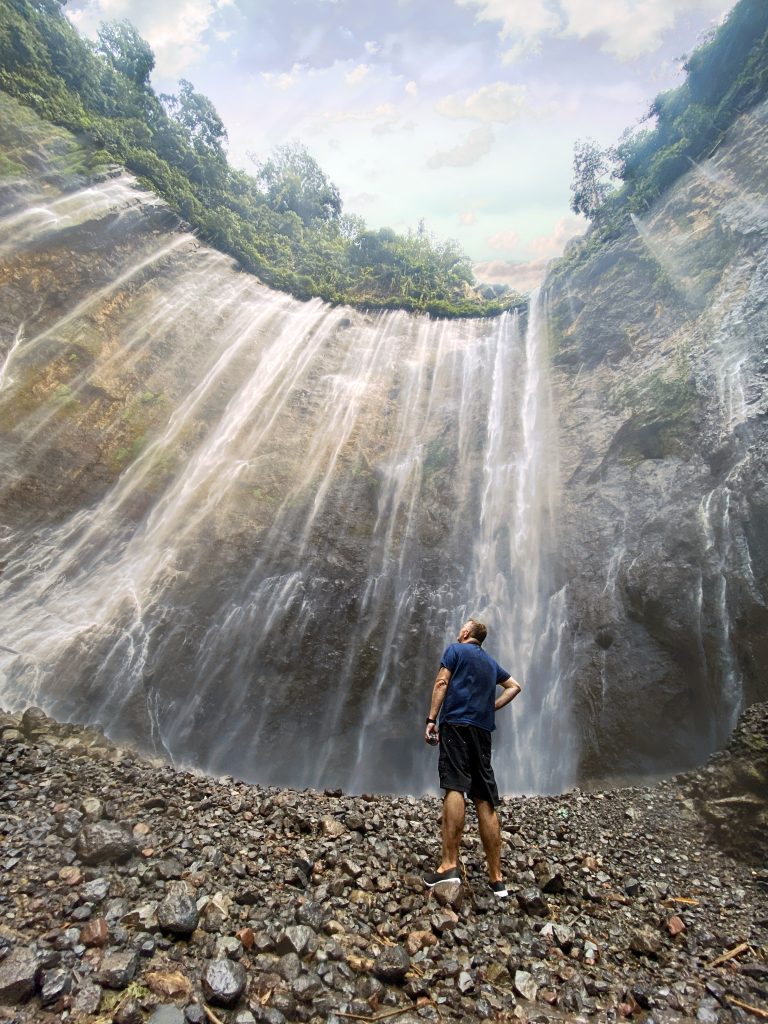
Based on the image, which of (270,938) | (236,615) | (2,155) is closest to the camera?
(270,938)

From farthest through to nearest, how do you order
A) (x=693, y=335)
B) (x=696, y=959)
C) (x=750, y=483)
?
(x=693, y=335), (x=750, y=483), (x=696, y=959)

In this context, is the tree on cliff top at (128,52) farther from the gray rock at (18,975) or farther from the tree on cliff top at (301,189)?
the gray rock at (18,975)

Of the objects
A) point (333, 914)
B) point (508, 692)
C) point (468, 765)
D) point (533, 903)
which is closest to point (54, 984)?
point (333, 914)

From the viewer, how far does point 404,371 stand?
19797 mm

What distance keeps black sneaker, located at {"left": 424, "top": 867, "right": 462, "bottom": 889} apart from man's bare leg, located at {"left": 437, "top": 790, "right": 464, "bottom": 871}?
0.09 ft

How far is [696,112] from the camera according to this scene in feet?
63.3

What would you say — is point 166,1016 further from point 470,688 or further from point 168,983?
point 470,688

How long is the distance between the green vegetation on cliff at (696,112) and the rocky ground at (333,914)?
22675mm

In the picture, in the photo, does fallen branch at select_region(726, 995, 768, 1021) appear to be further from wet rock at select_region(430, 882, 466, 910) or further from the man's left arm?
the man's left arm

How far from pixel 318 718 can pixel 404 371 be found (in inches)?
545

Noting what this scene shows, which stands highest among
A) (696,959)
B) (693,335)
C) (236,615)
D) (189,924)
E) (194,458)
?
(693,335)

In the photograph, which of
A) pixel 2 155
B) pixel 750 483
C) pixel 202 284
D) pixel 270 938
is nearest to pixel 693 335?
pixel 750 483

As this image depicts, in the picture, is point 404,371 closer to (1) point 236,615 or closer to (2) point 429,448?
(2) point 429,448

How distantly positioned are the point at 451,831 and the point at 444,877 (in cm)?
36
